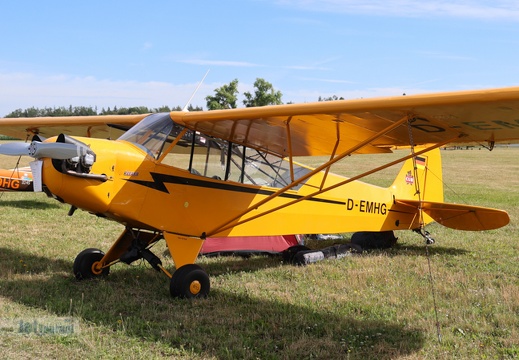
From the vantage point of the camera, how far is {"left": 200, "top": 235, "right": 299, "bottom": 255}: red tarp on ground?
28.4 ft

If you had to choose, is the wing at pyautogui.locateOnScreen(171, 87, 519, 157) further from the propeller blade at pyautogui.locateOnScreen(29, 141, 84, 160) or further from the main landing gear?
the main landing gear

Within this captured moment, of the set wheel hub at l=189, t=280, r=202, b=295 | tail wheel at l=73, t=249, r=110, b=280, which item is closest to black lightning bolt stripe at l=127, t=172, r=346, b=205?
wheel hub at l=189, t=280, r=202, b=295

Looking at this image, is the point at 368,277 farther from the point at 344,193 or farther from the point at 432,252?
the point at 432,252

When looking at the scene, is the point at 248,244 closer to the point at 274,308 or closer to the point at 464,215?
the point at 274,308

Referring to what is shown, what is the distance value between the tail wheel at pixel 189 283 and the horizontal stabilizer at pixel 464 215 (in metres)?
4.66

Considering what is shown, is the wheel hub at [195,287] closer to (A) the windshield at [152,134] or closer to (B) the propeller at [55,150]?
(A) the windshield at [152,134]

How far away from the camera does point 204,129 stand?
6719mm

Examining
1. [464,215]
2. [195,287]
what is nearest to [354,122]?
[195,287]

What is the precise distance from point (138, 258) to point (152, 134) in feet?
5.12

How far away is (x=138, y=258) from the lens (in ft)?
21.6

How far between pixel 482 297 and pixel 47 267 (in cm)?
562

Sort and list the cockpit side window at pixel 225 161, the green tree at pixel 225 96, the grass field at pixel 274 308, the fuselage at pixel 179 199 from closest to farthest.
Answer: the grass field at pixel 274 308
the fuselage at pixel 179 199
the cockpit side window at pixel 225 161
the green tree at pixel 225 96

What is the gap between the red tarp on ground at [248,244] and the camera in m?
8.65

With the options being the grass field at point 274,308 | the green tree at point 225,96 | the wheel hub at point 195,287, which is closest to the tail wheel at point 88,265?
the grass field at point 274,308
